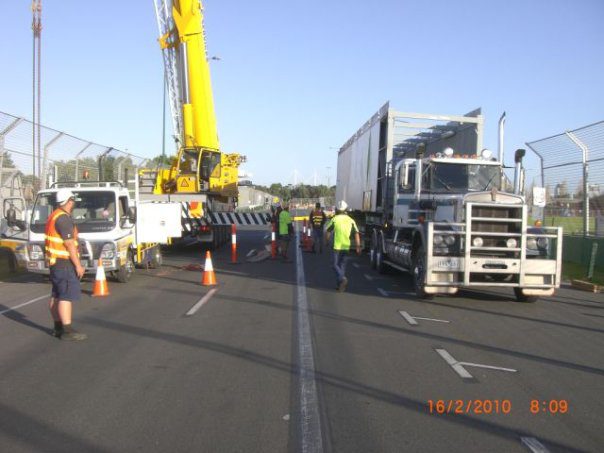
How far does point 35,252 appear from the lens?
12.2 meters

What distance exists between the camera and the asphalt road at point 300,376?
461 centimetres

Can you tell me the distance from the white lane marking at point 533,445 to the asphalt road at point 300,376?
0.06 ft

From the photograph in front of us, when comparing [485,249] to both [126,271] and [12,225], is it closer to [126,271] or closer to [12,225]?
[126,271]

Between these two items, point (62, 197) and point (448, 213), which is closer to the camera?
point (62, 197)

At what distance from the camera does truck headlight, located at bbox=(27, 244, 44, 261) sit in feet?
39.8

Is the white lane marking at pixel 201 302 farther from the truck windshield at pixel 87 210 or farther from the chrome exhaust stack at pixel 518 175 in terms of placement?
the chrome exhaust stack at pixel 518 175

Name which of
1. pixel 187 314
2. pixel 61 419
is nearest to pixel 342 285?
pixel 187 314

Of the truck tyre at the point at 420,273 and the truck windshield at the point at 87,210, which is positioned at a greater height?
the truck windshield at the point at 87,210

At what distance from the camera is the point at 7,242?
46.3 feet

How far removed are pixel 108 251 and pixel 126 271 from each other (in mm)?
1110

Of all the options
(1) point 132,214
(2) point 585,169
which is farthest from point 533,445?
(2) point 585,169

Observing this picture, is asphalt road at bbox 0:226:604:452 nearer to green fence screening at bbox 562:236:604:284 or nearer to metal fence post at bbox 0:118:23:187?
green fence screening at bbox 562:236:604:284

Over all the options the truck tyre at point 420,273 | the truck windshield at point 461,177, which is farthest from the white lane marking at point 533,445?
the truck windshield at point 461,177
